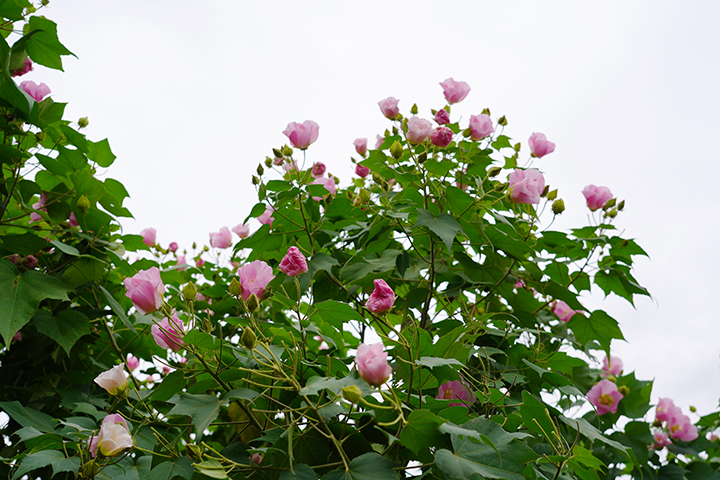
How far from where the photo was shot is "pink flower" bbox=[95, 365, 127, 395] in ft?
3.53

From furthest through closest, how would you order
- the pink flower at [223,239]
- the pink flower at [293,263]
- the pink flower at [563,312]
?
the pink flower at [223,239] < the pink flower at [563,312] < the pink flower at [293,263]

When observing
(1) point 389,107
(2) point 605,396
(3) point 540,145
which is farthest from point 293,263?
(2) point 605,396

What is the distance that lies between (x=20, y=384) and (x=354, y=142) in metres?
1.66

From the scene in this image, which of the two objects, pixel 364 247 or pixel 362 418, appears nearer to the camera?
pixel 362 418

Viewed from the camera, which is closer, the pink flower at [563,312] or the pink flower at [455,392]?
the pink flower at [455,392]

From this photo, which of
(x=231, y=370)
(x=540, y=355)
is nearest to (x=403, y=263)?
(x=540, y=355)

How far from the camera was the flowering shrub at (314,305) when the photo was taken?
1.07 meters

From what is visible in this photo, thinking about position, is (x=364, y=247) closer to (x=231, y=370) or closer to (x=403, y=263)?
(x=403, y=263)

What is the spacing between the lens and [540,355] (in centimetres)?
152

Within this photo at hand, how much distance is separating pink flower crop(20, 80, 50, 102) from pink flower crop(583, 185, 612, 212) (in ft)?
7.24

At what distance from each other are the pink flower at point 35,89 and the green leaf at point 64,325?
854 millimetres

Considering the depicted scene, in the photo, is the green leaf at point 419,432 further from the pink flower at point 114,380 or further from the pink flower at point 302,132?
the pink flower at point 302,132

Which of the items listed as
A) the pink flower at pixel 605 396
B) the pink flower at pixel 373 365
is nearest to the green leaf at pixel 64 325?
the pink flower at pixel 373 365

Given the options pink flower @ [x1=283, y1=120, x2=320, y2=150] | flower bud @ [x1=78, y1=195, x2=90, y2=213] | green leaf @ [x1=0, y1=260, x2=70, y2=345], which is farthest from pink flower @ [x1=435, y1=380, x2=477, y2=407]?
flower bud @ [x1=78, y1=195, x2=90, y2=213]
